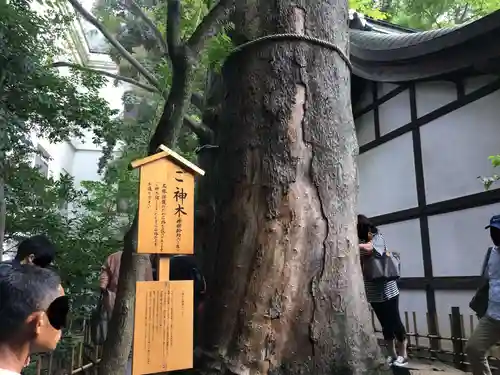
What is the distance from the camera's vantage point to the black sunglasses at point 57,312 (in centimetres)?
167

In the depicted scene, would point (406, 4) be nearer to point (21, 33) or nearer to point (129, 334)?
point (21, 33)

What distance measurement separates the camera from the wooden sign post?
2715 millimetres

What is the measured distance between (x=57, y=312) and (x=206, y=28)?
2.11m

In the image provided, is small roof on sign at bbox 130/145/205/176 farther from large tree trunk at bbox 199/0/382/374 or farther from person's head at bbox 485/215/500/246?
person's head at bbox 485/215/500/246

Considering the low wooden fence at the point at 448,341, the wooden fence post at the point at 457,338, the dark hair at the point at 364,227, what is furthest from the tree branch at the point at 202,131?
the wooden fence post at the point at 457,338

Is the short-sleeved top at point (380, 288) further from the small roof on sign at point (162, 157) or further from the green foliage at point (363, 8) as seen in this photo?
the green foliage at point (363, 8)

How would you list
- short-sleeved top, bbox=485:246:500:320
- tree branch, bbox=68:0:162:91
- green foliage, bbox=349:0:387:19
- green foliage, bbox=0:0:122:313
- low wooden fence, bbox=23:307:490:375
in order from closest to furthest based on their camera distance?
1. tree branch, bbox=68:0:162:91
2. short-sleeved top, bbox=485:246:500:320
3. low wooden fence, bbox=23:307:490:375
4. green foliage, bbox=0:0:122:313
5. green foliage, bbox=349:0:387:19

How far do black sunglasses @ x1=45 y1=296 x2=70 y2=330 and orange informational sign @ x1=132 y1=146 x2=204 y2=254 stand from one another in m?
1.06

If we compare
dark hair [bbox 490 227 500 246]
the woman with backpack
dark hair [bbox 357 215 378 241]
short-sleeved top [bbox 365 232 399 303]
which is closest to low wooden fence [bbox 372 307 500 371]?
the woman with backpack

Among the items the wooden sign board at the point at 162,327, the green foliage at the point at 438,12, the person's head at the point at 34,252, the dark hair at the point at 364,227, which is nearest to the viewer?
the wooden sign board at the point at 162,327

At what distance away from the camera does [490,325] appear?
3.90m

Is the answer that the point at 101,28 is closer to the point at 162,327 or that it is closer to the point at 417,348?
the point at 162,327

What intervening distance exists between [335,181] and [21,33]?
4119 millimetres

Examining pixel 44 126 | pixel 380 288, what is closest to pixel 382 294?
pixel 380 288
